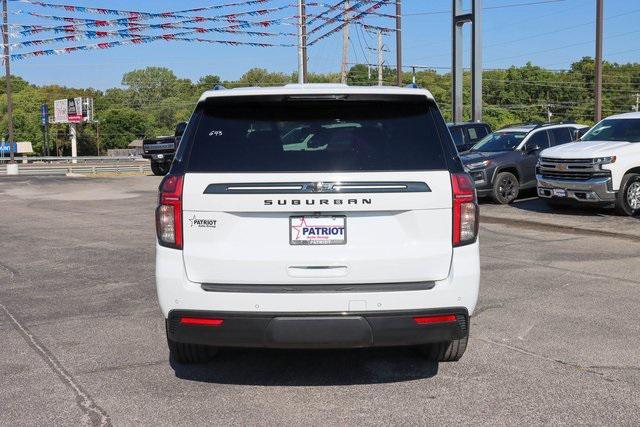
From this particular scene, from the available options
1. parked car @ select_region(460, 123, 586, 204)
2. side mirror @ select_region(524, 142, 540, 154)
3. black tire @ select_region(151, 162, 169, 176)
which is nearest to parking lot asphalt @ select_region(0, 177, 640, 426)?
parked car @ select_region(460, 123, 586, 204)

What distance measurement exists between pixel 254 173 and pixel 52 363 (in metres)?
2.35

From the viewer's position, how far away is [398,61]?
3750cm

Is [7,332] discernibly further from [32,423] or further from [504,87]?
[504,87]

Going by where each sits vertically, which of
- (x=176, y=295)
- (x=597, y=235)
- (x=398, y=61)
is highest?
(x=398, y=61)

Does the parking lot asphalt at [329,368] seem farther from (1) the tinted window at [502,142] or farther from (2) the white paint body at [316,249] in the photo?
(1) the tinted window at [502,142]

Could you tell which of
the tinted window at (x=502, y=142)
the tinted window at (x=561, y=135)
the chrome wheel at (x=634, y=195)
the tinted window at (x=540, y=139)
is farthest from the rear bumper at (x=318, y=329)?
the tinted window at (x=561, y=135)

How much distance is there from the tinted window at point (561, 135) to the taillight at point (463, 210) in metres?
14.2

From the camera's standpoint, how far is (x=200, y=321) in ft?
→ 14.2

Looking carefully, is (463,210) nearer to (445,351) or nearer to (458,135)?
(445,351)

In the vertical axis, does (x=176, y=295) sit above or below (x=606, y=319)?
above

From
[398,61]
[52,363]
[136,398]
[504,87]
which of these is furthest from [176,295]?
[504,87]

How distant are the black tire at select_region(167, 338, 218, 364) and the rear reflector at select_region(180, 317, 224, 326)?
2.29 feet

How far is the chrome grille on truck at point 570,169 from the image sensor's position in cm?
1379

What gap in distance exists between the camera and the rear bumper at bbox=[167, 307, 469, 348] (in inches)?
166
